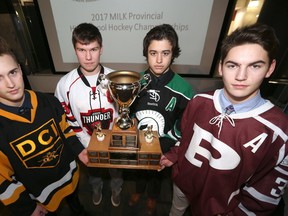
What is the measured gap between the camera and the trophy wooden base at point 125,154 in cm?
92

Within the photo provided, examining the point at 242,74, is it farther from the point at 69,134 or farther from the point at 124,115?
the point at 69,134

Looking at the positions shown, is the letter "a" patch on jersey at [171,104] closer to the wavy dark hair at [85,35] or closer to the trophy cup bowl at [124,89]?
the trophy cup bowl at [124,89]

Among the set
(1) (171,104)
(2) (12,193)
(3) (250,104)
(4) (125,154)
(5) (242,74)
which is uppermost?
(5) (242,74)

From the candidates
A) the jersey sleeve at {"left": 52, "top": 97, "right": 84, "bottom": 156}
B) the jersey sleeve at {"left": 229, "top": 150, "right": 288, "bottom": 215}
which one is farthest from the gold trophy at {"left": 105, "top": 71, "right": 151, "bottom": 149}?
the jersey sleeve at {"left": 229, "top": 150, "right": 288, "bottom": 215}

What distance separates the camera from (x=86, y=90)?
109cm

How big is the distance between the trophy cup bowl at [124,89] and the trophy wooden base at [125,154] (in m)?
0.13

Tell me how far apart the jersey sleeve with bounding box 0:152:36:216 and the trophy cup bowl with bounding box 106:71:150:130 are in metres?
0.57

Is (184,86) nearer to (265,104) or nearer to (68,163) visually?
(265,104)

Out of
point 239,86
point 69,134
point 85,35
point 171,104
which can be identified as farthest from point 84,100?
point 239,86

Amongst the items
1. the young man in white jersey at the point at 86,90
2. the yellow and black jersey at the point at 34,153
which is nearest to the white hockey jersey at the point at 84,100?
the young man in white jersey at the point at 86,90

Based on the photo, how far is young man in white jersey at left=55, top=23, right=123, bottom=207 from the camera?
1.02 metres

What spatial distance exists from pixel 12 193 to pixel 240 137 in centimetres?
112

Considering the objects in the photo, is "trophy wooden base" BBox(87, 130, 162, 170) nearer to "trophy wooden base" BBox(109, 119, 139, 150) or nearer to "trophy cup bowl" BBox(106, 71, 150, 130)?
"trophy wooden base" BBox(109, 119, 139, 150)

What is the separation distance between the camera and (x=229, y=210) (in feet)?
2.78
